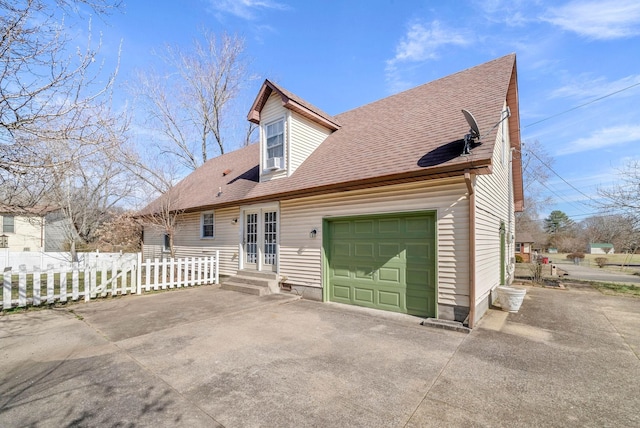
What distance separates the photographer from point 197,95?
2173 centimetres

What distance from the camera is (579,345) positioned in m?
4.73

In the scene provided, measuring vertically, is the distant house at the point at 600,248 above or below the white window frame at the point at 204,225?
below

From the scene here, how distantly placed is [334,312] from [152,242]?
12773mm

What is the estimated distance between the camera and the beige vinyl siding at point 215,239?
10.5 m

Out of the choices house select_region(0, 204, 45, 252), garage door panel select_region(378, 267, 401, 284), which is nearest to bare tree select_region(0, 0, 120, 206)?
garage door panel select_region(378, 267, 401, 284)

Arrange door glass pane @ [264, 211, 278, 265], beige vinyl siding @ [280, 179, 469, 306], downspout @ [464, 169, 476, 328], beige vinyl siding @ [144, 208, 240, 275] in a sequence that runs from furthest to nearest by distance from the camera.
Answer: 1. beige vinyl siding @ [144, 208, 240, 275]
2. door glass pane @ [264, 211, 278, 265]
3. beige vinyl siding @ [280, 179, 469, 306]
4. downspout @ [464, 169, 476, 328]

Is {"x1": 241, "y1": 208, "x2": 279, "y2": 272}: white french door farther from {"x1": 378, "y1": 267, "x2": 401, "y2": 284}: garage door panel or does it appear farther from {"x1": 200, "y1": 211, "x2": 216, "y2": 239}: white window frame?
{"x1": 378, "y1": 267, "x2": 401, "y2": 284}: garage door panel

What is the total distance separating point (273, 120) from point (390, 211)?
551 cm

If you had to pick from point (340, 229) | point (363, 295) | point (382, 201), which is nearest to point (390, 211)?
point (382, 201)

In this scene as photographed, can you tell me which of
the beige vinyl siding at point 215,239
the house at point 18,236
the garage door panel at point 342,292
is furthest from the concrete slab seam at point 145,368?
the house at point 18,236

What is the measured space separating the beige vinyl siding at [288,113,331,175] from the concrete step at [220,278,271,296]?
3669 mm

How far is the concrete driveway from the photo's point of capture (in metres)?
2.78

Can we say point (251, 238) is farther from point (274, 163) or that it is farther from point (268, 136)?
point (268, 136)

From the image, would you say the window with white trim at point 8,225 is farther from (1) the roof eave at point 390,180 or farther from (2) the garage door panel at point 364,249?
(2) the garage door panel at point 364,249
